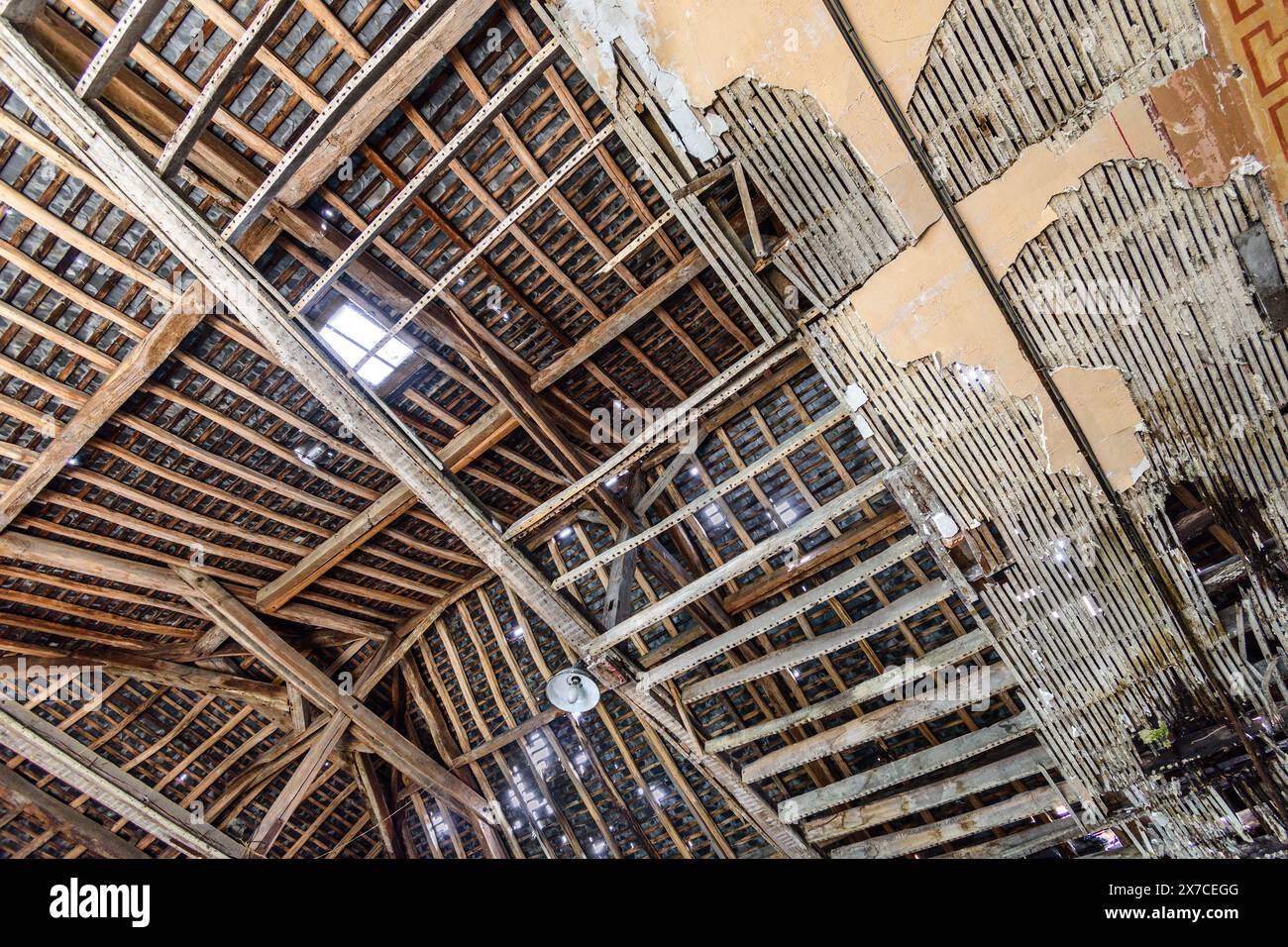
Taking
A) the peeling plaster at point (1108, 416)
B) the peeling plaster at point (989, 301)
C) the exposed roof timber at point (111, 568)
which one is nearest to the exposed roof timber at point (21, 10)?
the exposed roof timber at point (111, 568)

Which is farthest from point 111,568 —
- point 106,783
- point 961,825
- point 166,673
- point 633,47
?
point 961,825

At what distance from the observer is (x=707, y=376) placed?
Result: 5.80m

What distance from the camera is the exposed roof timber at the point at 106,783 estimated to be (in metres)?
5.75

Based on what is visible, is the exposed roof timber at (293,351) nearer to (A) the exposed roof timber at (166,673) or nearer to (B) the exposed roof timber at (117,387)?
(B) the exposed roof timber at (117,387)

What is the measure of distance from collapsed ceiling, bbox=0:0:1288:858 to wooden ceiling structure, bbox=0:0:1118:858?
0.03m

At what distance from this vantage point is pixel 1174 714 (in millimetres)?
4371

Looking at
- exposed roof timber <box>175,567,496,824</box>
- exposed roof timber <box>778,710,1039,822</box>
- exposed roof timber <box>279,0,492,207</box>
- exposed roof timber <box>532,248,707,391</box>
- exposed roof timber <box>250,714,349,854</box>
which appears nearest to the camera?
exposed roof timber <box>279,0,492,207</box>

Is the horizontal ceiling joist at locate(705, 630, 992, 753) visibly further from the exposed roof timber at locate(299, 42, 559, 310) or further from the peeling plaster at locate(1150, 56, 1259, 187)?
the exposed roof timber at locate(299, 42, 559, 310)

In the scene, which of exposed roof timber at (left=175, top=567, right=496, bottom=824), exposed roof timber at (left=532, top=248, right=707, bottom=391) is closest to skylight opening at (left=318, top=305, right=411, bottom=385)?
exposed roof timber at (left=532, top=248, right=707, bottom=391)

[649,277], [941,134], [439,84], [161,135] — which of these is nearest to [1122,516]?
[941,134]

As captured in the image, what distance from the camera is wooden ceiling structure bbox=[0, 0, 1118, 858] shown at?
3.80m
